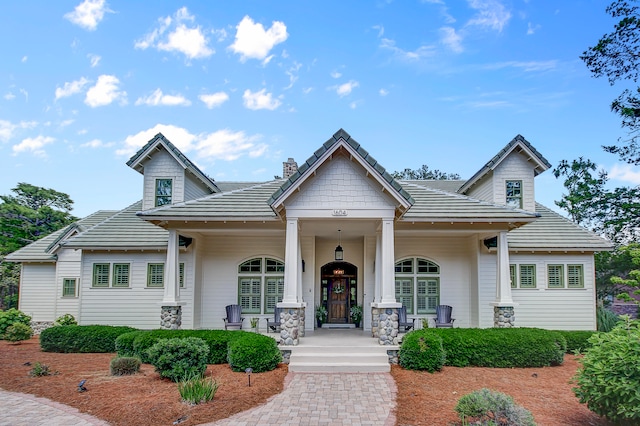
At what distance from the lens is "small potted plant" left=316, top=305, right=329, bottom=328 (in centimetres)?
1404

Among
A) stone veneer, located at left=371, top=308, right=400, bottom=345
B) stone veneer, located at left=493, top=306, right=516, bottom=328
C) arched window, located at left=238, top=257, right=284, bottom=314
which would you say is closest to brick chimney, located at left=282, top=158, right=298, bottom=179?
arched window, located at left=238, top=257, right=284, bottom=314

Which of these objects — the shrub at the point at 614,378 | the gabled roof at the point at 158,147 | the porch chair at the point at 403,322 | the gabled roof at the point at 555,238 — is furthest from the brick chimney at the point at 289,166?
the shrub at the point at 614,378

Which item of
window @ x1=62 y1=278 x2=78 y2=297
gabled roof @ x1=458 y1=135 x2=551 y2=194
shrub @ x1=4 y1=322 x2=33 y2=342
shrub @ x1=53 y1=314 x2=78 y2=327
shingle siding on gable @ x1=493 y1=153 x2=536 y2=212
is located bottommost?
shrub @ x1=4 y1=322 x2=33 y2=342

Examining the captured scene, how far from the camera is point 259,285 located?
13.9 metres

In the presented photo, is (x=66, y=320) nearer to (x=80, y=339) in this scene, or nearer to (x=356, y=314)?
(x=80, y=339)

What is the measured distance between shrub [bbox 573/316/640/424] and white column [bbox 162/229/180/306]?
10017 millimetres

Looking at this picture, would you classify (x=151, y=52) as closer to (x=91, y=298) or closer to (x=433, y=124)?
(x=91, y=298)

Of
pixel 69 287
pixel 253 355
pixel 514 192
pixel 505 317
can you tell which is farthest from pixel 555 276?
pixel 69 287

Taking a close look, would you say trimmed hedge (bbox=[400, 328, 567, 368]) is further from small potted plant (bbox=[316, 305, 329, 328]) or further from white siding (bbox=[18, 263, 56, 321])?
white siding (bbox=[18, 263, 56, 321])

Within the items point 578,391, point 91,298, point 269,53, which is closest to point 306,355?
point 578,391

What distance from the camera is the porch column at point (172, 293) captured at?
37.6 feet

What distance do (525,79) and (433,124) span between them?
417 centimetres

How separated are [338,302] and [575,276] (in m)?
8.39

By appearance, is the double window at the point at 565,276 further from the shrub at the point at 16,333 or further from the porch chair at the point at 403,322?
the shrub at the point at 16,333
